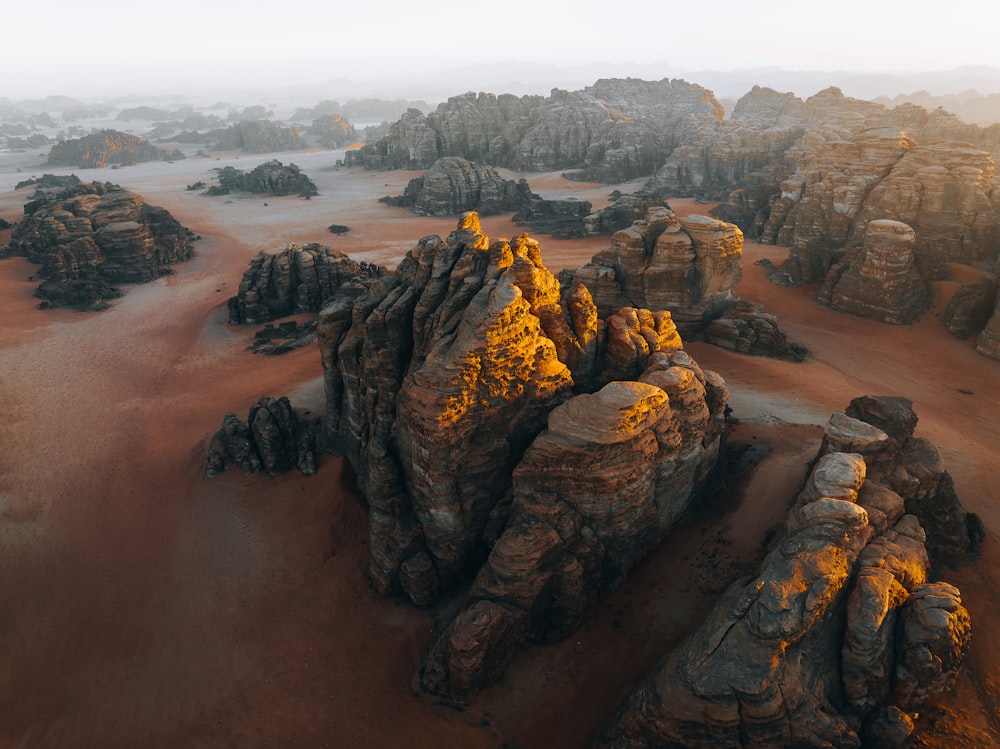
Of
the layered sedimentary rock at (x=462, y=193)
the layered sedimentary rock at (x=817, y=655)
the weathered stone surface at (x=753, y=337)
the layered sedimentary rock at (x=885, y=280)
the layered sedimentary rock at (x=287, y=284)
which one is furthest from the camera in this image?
the layered sedimentary rock at (x=462, y=193)

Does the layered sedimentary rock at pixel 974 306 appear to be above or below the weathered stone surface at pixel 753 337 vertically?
above

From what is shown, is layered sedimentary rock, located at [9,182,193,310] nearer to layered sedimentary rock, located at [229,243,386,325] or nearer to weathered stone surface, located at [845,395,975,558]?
layered sedimentary rock, located at [229,243,386,325]

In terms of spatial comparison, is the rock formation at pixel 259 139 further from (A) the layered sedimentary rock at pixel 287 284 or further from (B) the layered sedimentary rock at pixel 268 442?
(B) the layered sedimentary rock at pixel 268 442

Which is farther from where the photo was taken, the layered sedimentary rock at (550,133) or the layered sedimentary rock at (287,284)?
the layered sedimentary rock at (550,133)

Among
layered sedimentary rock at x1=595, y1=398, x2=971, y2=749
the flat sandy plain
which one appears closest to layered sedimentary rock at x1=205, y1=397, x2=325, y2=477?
the flat sandy plain

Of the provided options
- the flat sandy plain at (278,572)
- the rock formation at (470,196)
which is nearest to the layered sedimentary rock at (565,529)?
the flat sandy plain at (278,572)

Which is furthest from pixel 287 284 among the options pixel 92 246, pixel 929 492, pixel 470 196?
pixel 929 492

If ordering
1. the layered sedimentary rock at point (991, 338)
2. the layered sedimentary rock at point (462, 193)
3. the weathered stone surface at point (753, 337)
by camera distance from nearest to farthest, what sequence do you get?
the layered sedimentary rock at point (991, 338) → the weathered stone surface at point (753, 337) → the layered sedimentary rock at point (462, 193)
